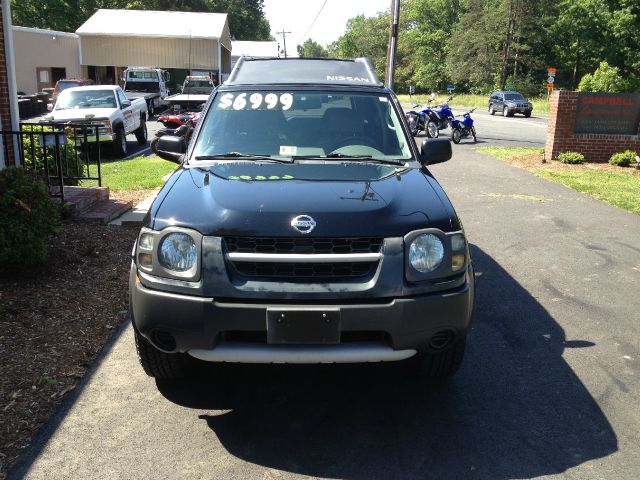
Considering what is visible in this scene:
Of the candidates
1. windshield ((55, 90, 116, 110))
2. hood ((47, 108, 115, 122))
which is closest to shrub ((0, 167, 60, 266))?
hood ((47, 108, 115, 122))

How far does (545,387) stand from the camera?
4051 mm

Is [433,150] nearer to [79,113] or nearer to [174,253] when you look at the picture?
[174,253]

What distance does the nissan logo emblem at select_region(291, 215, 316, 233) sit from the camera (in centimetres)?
327

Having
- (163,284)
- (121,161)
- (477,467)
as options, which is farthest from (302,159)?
(121,161)

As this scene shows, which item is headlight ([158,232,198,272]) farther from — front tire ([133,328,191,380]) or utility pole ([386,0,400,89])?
utility pole ([386,0,400,89])

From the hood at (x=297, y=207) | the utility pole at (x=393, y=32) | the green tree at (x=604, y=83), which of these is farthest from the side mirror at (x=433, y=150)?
the green tree at (x=604, y=83)

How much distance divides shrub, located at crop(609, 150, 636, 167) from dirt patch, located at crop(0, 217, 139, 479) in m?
12.2

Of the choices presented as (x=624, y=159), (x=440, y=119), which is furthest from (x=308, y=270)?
(x=440, y=119)

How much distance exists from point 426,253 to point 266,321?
0.91 m

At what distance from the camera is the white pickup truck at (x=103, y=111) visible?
15.2 metres

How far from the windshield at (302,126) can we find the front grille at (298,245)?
1356 mm

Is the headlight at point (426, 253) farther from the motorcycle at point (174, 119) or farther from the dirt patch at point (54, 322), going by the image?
the motorcycle at point (174, 119)

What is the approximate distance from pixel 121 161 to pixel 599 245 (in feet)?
36.9

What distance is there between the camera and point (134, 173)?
12.8 m
